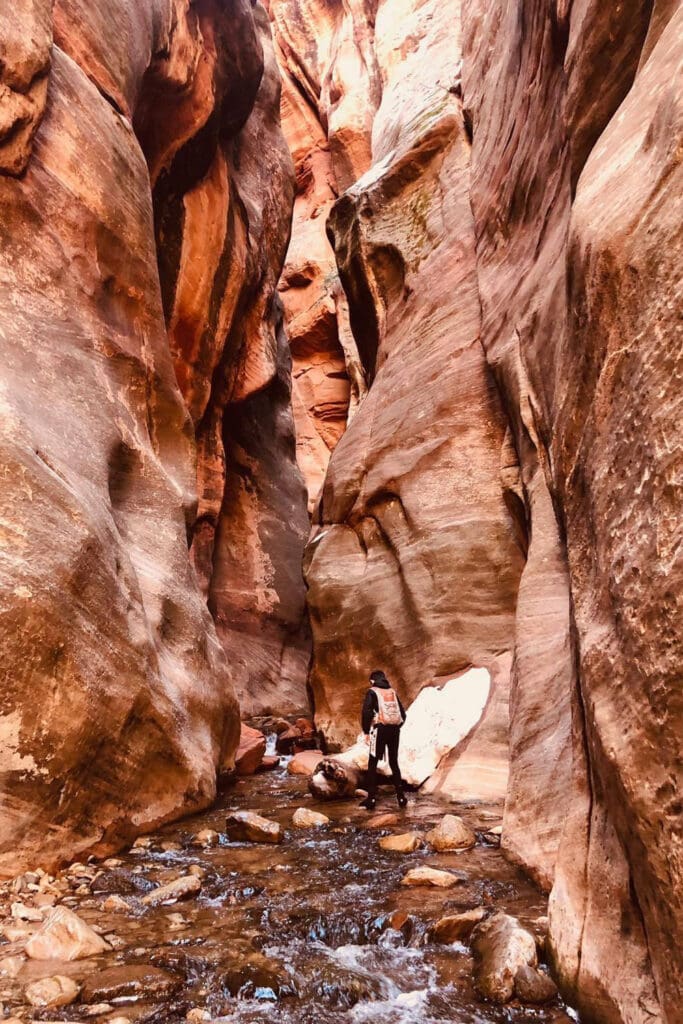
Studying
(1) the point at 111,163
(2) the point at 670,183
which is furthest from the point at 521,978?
(1) the point at 111,163

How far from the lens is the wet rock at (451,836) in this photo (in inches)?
253

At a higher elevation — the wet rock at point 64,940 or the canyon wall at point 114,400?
the canyon wall at point 114,400

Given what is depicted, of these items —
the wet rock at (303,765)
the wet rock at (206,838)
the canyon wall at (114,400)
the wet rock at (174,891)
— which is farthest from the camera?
the wet rock at (303,765)

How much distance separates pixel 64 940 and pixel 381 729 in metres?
4.79

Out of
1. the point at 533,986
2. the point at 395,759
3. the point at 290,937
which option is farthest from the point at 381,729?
the point at 533,986

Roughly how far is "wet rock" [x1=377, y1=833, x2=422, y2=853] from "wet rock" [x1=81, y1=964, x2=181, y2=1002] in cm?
294

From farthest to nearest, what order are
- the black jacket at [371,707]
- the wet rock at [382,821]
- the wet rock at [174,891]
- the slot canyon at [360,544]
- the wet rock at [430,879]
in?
the black jacket at [371,707], the wet rock at [382,821], the wet rock at [430,879], the wet rock at [174,891], the slot canyon at [360,544]

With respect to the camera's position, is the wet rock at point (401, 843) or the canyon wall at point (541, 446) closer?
the canyon wall at point (541, 446)

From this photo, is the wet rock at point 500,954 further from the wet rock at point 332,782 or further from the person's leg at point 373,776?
the wet rock at point 332,782

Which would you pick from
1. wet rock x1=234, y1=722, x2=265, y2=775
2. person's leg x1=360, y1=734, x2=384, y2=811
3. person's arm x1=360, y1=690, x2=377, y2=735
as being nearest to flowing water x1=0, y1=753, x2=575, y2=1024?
person's leg x1=360, y1=734, x2=384, y2=811

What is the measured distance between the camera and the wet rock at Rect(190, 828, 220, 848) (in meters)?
6.69

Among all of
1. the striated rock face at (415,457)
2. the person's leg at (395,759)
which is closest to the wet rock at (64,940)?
the person's leg at (395,759)

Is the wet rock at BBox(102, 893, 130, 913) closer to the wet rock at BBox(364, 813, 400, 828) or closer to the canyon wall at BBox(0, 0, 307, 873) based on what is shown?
the canyon wall at BBox(0, 0, 307, 873)

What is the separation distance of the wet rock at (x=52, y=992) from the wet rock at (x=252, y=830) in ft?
10.4
